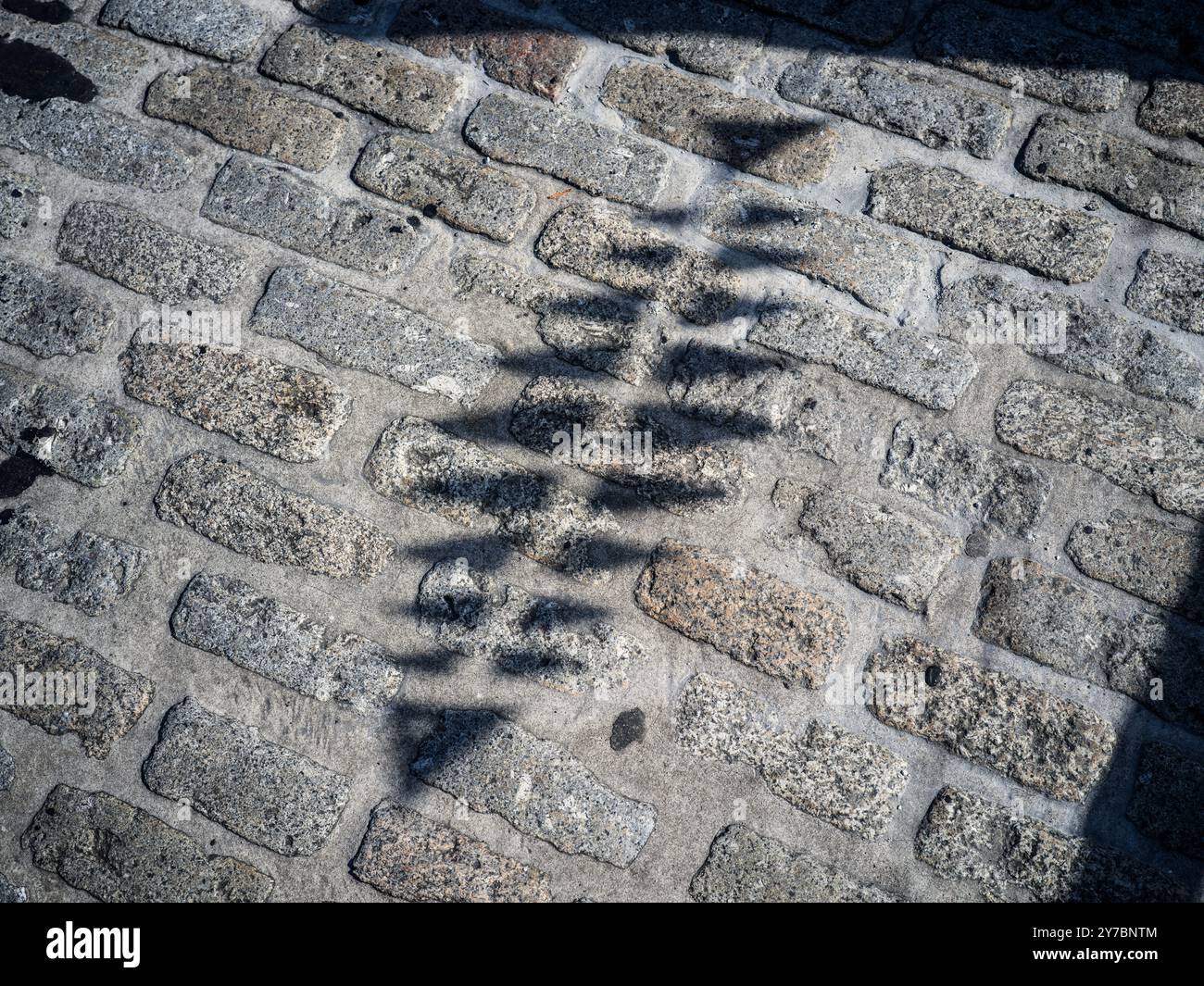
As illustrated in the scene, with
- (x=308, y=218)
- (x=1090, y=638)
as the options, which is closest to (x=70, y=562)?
(x=308, y=218)

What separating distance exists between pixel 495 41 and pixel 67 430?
1.77 m

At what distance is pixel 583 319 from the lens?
2.59 m

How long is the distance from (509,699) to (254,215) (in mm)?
1659

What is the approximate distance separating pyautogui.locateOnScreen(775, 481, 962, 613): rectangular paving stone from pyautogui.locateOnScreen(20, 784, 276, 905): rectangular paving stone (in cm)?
176

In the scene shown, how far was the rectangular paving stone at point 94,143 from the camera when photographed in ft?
9.26

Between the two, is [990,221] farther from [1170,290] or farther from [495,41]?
[495,41]

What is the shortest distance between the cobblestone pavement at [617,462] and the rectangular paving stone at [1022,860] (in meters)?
0.01

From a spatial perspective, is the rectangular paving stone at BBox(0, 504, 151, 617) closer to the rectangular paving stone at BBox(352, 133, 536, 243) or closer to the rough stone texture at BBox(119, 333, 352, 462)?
the rough stone texture at BBox(119, 333, 352, 462)

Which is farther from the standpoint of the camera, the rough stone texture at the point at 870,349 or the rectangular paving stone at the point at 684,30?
the rectangular paving stone at the point at 684,30

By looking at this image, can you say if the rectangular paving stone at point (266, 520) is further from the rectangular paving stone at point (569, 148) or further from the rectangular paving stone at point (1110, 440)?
the rectangular paving stone at point (1110, 440)

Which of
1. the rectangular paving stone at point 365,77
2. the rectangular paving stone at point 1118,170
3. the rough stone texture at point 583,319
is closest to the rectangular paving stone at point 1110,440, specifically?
the rectangular paving stone at point 1118,170

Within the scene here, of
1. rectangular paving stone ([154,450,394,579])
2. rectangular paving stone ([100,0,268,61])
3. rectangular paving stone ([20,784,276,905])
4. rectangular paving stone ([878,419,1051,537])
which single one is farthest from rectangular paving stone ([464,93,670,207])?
rectangular paving stone ([20,784,276,905])
